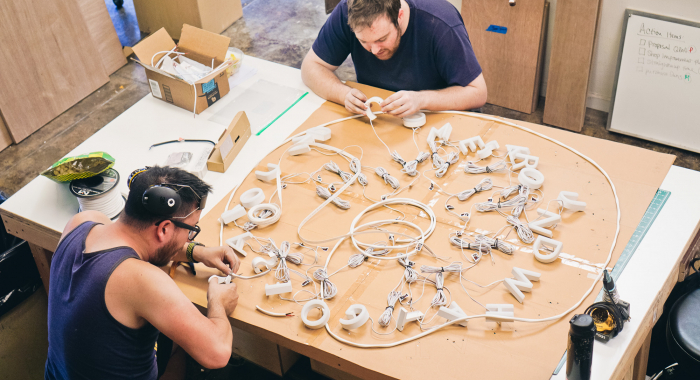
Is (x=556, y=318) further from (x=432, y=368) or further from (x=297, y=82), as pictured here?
(x=297, y=82)

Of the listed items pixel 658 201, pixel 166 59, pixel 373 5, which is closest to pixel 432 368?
pixel 658 201

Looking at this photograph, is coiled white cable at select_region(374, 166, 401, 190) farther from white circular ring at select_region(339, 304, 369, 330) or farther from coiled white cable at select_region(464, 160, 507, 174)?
white circular ring at select_region(339, 304, 369, 330)

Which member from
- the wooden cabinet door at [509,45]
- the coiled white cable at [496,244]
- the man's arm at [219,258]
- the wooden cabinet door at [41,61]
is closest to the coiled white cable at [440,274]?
the coiled white cable at [496,244]

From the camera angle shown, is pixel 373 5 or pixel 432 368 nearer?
pixel 432 368

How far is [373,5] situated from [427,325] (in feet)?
4.19

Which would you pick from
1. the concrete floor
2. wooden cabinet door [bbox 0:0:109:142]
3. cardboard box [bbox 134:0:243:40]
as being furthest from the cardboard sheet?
cardboard box [bbox 134:0:243:40]

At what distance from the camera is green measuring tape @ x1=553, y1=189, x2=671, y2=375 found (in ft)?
6.04

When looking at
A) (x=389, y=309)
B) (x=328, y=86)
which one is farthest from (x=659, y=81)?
(x=389, y=309)

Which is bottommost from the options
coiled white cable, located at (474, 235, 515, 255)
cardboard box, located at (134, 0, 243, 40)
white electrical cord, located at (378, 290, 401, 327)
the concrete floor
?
the concrete floor

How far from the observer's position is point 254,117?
267 cm

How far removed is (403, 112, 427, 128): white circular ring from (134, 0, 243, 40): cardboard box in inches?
115

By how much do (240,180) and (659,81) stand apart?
258 centimetres

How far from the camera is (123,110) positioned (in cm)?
426

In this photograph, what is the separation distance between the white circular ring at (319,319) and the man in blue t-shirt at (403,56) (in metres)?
0.97
